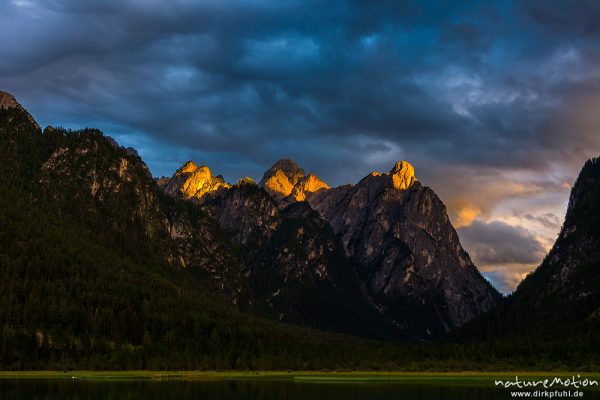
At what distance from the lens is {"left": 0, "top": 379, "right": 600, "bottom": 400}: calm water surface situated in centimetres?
15588

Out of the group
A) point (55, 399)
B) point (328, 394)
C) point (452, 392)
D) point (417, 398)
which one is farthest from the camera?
point (452, 392)

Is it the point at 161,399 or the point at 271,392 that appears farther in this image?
the point at 271,392

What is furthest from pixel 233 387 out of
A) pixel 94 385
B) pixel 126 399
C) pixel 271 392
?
pixel 126 399

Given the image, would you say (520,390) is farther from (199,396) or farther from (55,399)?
(55,399)

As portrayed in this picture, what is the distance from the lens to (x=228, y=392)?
6742 inches

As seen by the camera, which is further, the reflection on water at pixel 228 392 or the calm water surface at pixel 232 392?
the reflection on water at pixel 228 392

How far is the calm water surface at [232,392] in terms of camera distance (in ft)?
511

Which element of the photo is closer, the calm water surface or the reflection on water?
the calm water surface

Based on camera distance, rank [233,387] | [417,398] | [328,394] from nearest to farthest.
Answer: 1. [417,398]
2. [328,394]
3. [233,387]

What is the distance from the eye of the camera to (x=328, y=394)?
168 m

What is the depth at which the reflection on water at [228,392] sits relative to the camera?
513ft

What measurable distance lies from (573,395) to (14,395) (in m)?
112

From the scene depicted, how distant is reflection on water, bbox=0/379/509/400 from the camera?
15625 cm

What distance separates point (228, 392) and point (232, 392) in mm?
866
